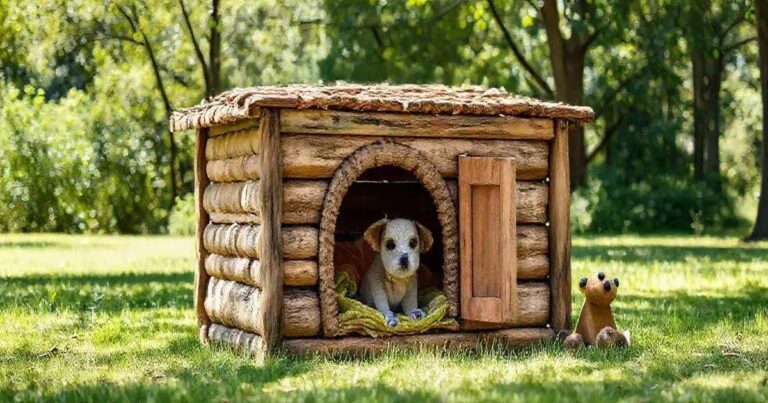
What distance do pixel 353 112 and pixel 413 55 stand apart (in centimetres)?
2218

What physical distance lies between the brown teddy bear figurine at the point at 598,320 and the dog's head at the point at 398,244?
130 cm

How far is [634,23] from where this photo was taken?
34469 mm

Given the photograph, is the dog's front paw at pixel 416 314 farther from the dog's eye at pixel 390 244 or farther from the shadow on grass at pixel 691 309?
the shadow on grass at pixel 691 309

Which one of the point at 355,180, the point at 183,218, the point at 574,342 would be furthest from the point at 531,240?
the point at 183,218

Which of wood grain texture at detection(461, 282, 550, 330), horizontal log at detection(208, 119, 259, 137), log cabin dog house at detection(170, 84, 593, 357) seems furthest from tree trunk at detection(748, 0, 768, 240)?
horizontal log at detection(208, 119, 259, 137)

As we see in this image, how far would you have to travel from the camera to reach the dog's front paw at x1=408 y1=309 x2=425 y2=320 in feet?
33.4

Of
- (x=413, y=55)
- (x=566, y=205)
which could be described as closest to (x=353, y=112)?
(x=566, y=205)

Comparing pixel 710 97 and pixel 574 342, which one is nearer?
pixel 574 342

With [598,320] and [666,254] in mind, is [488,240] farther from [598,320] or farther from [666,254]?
[666,254]

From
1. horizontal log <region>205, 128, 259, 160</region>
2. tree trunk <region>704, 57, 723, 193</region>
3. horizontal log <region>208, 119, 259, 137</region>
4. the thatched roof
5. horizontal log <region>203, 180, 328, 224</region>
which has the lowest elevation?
horizontal log <region>203, 180, 328, 224</region>

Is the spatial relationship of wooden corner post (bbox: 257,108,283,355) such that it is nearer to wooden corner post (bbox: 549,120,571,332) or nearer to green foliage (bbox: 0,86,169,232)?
wooden corner post (bbox: 549,120,571,332)

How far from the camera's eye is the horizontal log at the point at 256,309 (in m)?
9.52

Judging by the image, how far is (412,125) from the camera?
9984mm

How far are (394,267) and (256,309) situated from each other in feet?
3.77
